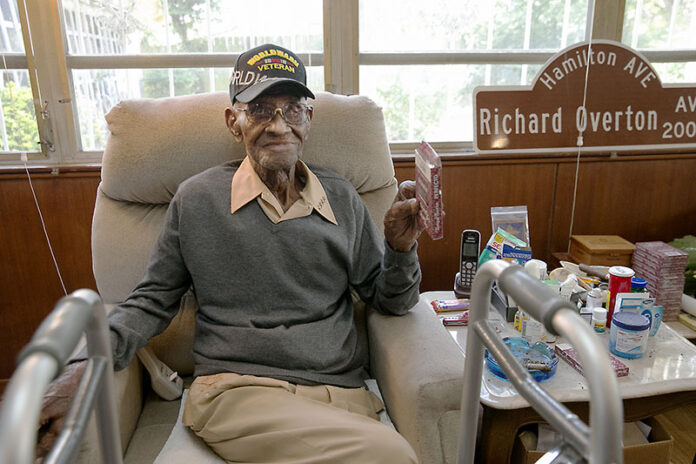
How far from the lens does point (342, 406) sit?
1.17 m

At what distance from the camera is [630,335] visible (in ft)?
4.08

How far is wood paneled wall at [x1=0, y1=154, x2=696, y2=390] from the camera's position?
178 centimetres

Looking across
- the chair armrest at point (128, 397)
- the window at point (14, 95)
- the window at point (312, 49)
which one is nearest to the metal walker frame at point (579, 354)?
the chair armrest at point (128, 397)

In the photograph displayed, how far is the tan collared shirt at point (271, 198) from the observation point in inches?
50.3

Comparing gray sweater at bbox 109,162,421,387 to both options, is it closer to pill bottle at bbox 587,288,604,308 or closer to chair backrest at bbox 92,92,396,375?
chair backrest at bbox 92,92,396,375

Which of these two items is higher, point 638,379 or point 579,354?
point 579,354

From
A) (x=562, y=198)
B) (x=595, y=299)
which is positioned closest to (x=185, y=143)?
(x=595, y=299)

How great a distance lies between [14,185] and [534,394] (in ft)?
5.79

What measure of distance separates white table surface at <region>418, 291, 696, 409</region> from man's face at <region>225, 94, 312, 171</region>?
2.10 feet

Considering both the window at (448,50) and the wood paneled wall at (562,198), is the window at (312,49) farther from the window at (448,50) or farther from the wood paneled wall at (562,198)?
the wood paneled wall at (562,198)

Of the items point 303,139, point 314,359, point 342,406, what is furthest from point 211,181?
Result: point 342,406

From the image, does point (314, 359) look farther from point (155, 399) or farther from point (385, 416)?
point (155, 399)

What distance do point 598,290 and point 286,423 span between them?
904 mm

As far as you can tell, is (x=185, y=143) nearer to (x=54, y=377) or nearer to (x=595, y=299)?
(x=54, y=377)
